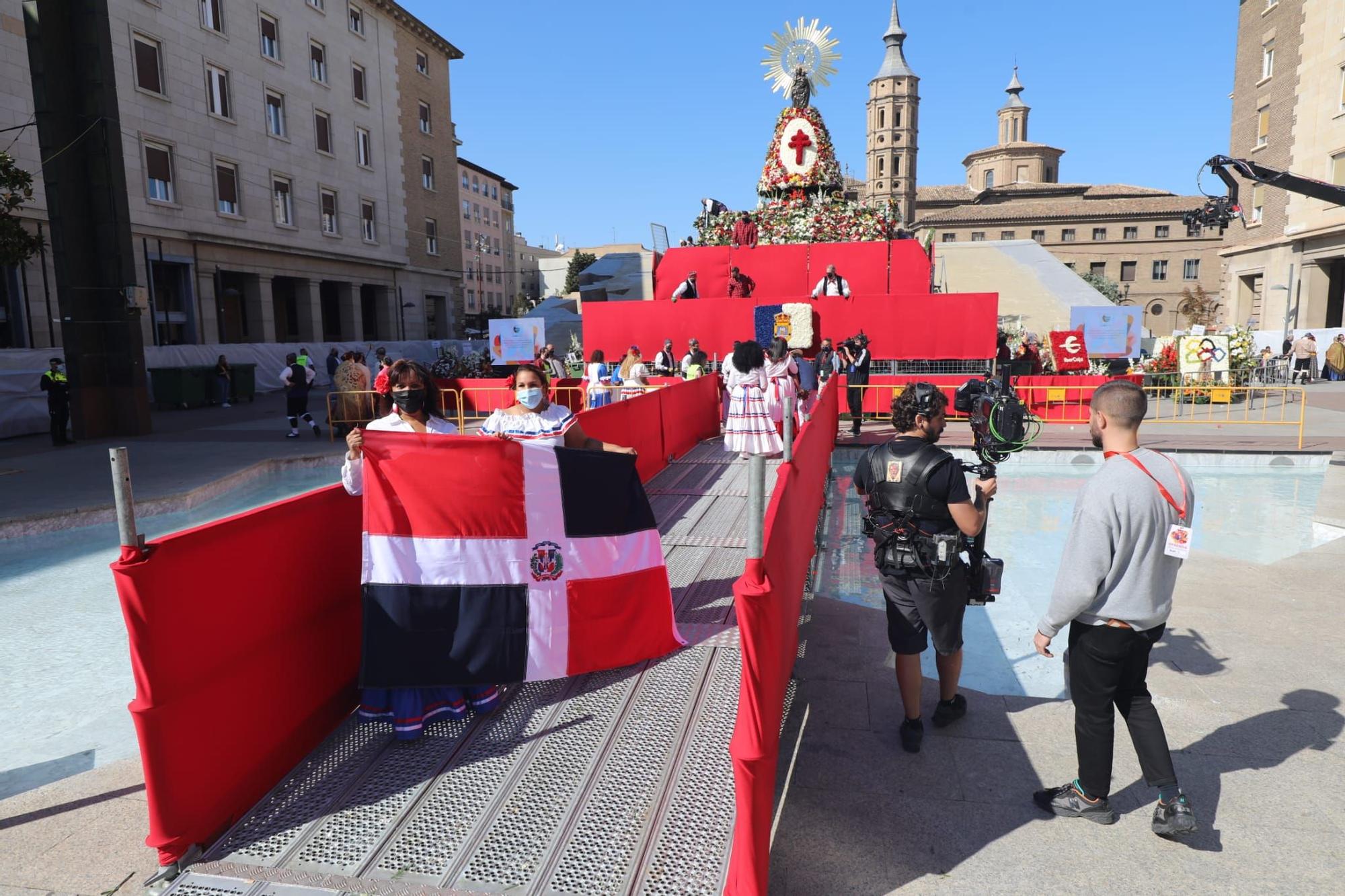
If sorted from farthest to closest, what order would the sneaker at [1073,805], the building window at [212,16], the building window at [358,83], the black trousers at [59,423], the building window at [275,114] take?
the building window at [358,83] < the building window at [275,114] < the building window at [212,16] < the black trousers at [59,423] < the sneaker at [1073,805]

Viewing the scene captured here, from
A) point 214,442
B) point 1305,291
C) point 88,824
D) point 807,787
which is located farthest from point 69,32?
point 1305,291

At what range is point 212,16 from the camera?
29688mm

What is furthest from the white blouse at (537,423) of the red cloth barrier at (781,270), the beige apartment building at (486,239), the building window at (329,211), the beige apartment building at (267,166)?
the beige apartment building at (486,239)

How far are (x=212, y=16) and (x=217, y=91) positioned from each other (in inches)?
107

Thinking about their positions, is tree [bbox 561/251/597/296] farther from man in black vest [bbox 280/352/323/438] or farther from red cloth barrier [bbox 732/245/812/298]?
man in black vest [bbox 280/352/323/438]

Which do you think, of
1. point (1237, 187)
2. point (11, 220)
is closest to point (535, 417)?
point (11, 220)

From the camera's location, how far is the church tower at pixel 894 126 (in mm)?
98688

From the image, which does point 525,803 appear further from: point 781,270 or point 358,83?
point 358,83

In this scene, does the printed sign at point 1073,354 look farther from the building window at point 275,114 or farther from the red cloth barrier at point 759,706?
the building window at point 275,114

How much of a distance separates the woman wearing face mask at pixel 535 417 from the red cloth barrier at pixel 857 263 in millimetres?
18668

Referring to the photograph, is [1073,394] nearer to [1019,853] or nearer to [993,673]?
[993,673]

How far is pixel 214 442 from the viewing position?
15.9 m

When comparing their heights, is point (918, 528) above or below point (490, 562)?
above

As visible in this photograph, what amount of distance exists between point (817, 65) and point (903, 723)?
28.3 m
